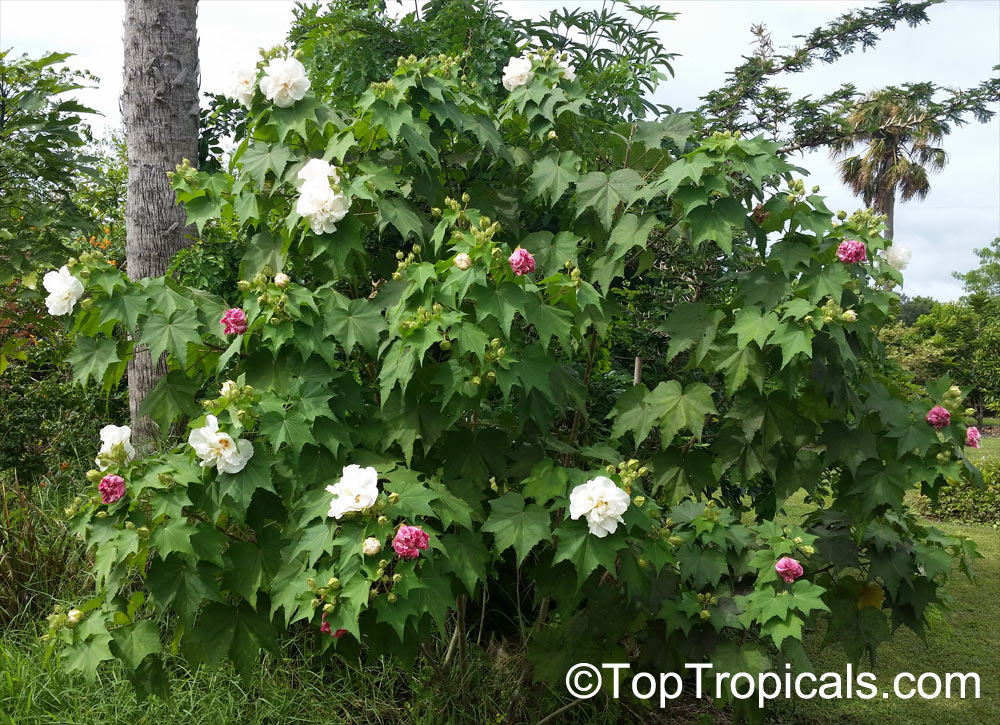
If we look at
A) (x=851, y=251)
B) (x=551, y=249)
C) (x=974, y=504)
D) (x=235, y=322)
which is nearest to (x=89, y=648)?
(x=235, y=322)

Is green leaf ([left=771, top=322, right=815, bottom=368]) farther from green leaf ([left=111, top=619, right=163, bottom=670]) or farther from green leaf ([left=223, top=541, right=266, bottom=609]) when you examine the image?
green leaf ([left=111, top=619, right=163, bottom=670])

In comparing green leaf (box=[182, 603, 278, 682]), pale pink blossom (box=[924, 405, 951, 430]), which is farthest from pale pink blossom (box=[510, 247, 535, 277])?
pale pink blossom (box=[924, 405, 951, 430])

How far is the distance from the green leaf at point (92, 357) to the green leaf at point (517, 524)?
1.48 meters

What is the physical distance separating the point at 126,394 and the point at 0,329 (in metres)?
0.86

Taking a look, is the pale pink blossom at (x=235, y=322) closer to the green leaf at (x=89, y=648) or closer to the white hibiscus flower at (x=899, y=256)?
the green leaf at (x=89, y=648)

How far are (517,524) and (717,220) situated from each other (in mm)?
1292

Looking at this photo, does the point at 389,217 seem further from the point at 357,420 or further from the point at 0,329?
the point at 0,329

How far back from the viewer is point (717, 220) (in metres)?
3.04

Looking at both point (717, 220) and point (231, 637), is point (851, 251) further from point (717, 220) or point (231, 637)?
point (231, 637)

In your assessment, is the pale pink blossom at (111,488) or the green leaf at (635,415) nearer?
the pale pink blossom at (111,488)

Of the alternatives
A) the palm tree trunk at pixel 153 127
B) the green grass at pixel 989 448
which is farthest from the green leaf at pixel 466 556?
the green grass at pixel 989 448

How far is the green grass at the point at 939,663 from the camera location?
460 centimetres

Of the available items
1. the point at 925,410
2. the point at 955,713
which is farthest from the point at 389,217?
the point at 955,713

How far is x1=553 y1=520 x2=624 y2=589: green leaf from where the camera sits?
2.67 metres
